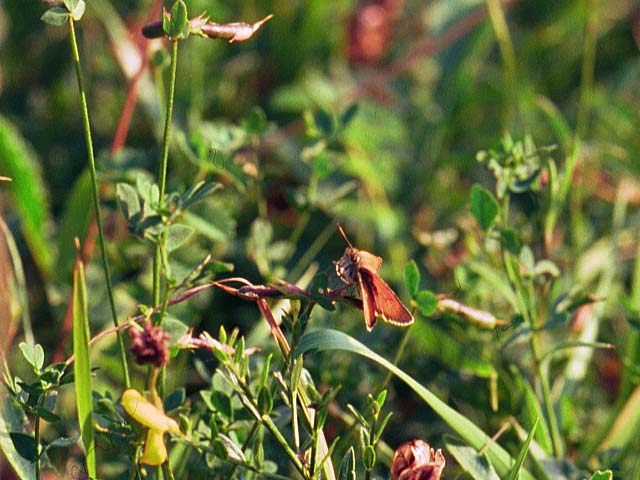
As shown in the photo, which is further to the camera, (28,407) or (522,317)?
(522,317)

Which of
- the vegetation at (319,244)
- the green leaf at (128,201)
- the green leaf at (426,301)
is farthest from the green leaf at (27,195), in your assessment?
the green leaf at (426,301)

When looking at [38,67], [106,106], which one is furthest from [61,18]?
[38,67]

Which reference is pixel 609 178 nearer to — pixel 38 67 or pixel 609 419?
pixel 609 419

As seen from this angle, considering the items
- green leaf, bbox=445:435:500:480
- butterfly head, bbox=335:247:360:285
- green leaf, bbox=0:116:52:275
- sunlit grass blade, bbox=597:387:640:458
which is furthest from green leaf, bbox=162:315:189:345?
green leaf, bbox=0:116:52:275

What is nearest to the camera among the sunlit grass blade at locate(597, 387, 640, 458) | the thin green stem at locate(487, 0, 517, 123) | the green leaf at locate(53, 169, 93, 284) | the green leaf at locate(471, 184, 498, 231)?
the green leaf at locate(471, 184, 498, 231)

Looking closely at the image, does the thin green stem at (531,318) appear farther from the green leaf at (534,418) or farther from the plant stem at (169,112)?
the plant stem at (169,112)

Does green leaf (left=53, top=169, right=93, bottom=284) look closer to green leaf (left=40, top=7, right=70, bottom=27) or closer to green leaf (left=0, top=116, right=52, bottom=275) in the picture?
green leaf (left=0, top=116, right=52, bottom=275)

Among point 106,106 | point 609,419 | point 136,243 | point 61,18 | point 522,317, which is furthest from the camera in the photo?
point 106,106
